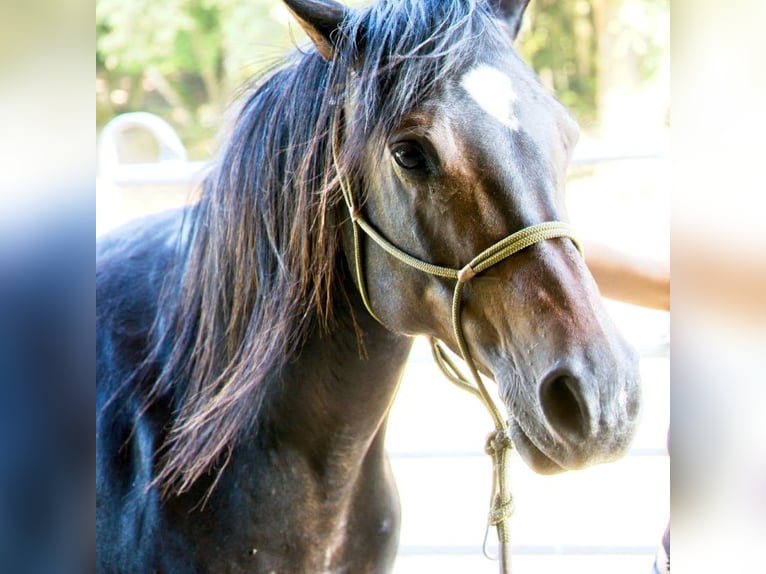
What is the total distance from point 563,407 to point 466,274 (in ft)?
0.57

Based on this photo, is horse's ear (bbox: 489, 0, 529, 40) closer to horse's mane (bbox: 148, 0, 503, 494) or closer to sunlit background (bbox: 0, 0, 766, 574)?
horse's mane (bbox: 148, 0, 503, 494)

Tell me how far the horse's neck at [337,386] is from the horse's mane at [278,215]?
27mm

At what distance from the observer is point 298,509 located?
1040 millimetres

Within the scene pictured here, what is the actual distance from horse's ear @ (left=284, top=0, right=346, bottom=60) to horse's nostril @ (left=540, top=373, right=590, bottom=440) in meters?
0.48

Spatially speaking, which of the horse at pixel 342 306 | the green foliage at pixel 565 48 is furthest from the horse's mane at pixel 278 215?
the green foliage at pixel 565 48

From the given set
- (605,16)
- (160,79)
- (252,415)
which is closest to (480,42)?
(252,415)

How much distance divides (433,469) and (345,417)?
2559 mm

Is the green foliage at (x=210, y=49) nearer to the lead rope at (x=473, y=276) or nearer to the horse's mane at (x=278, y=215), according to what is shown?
the horse's mane at (x=278, y=215)

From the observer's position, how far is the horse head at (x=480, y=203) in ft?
2.54

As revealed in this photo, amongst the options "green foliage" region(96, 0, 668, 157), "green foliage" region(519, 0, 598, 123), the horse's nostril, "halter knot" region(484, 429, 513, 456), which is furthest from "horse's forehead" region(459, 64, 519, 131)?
"green foliage" region(519, 0, 598, 123)

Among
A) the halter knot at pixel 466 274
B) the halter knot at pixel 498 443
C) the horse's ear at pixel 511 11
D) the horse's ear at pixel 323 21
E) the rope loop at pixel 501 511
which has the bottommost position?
the rope loop at pixel 501 511
